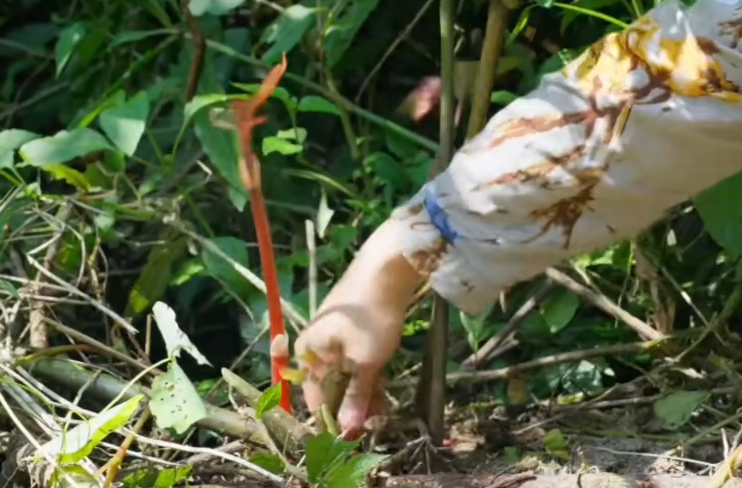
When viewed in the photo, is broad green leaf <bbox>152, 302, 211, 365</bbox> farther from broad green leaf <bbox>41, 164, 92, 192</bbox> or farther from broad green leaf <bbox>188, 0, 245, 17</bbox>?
broad green leaf <bbox>188, 0, 245, 17</bbox>

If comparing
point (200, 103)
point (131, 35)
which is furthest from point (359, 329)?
point (131, 35)

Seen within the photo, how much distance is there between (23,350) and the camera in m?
0.92

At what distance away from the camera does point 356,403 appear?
0.79 m

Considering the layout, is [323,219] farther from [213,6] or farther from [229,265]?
[213,6]

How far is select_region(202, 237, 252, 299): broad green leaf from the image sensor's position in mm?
956

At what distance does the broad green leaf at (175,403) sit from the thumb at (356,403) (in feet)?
0.42

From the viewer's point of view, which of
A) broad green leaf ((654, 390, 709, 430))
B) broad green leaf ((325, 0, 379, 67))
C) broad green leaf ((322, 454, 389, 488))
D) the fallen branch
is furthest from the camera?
broad green leaf ((325, 0, 379, 67))

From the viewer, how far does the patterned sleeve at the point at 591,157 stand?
2.31 ft

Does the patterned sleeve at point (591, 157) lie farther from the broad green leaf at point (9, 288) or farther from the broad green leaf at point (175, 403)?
the broad green leaf at point (9, 288)

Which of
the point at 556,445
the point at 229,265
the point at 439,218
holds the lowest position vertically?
the point at 556,445

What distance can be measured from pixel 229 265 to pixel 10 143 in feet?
0.75

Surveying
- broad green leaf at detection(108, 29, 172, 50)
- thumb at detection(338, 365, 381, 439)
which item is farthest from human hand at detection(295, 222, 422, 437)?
broad green leaf at detection(108, 29, 172, 50)

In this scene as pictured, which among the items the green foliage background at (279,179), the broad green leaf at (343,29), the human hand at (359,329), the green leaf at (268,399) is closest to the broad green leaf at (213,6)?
the green foliage background at (279,179)

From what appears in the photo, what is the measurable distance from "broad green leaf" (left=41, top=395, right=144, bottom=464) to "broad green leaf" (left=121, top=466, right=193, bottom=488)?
2.0 inches
